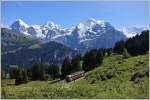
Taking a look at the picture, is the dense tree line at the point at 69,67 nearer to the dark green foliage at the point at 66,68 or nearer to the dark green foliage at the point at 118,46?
the dark green foliage at the point at 66,68

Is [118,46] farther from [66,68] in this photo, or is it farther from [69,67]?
[66,68]

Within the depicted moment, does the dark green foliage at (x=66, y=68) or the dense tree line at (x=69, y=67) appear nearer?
the dark green foliage at (x=66, y=68)

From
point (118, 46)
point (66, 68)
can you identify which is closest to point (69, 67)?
point (66, 68)

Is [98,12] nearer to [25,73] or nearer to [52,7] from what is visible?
[52,7]

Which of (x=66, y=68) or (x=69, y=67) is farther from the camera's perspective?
(x=69, y=67)

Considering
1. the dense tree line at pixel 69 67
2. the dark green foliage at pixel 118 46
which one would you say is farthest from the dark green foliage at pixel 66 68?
the dark green foliage at pixel 118 46

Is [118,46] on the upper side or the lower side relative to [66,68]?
upper

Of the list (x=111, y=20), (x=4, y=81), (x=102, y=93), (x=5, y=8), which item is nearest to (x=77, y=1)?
(x=111, y=20)

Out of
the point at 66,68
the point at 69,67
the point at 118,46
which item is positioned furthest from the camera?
the point at 118,46

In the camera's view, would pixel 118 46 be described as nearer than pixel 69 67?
No

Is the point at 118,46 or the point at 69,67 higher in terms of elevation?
the point at 118,46

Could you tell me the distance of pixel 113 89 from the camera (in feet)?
33.1

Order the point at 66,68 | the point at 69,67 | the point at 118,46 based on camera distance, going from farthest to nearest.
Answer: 1. the point at 118,46
2. the point at 69,67
3. the point at 66,68

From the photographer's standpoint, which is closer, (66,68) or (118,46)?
(66,68)
